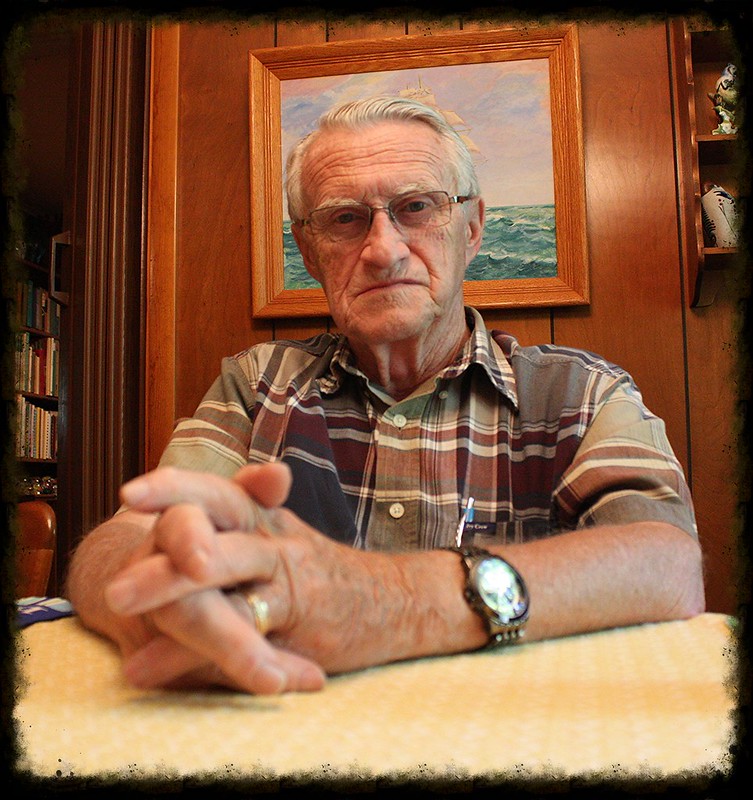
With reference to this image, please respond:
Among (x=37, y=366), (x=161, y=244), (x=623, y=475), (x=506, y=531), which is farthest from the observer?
(x=37, y=366)

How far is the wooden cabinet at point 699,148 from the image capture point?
4.59ft

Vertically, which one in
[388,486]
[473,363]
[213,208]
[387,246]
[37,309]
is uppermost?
[37,309]

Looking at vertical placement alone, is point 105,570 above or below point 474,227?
below

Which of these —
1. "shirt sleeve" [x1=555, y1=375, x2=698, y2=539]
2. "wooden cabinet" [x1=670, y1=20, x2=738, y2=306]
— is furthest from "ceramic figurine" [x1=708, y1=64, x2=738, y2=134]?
"shirt sleeve" [x1=555, y1=375, x2=698, y2=539]

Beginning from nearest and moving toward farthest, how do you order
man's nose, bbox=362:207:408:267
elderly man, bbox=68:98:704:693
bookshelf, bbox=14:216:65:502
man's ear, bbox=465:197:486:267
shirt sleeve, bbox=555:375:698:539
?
elderly man, bbox=68:98:704:693 < shirt sleeve, bbox=555:375:698:539 < man's nose, bbox=362:207:408:267 < man's ear, bbox=465:197:486:267 < bookshelf, bbox=14:216:65:502

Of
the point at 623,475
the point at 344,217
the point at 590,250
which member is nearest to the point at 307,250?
the point at 344,217

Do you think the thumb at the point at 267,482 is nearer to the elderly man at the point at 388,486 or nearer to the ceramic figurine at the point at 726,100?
the elderly man at the point at 388,486

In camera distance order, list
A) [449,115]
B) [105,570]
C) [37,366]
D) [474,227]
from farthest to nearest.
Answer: [37,366]
[449,115]
[474,227]
[105,570]

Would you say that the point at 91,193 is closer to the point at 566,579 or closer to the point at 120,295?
the point at 120,295

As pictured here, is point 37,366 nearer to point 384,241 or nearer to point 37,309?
point 37,309

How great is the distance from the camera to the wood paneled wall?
4.80ft

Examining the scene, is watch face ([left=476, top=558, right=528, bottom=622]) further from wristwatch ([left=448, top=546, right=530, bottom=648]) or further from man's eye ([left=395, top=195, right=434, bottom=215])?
man's eye ([left=395, top=195, right=434, bottom=215])

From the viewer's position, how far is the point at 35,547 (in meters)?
1.56

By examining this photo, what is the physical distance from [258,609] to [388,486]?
60 cm
